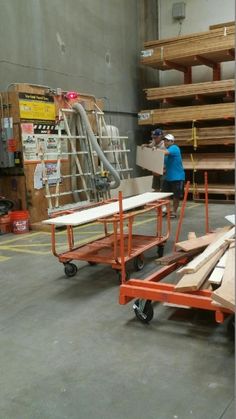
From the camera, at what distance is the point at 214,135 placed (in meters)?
10.3

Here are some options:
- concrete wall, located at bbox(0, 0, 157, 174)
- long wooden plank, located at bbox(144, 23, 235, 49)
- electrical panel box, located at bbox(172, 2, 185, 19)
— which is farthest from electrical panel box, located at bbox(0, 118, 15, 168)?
electrical panel box, located at bbox(172, 2, 185, 19)

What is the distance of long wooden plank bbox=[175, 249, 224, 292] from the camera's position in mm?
3270

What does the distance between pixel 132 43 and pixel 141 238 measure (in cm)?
786

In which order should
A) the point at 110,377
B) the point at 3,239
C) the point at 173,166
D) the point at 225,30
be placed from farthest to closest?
the point at 225,30 < the point at 173,166 < the point at 3,239 < the point at 110,377

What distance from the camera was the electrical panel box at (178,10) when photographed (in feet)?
38.9

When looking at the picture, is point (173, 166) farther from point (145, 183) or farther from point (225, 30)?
point (225, 30)

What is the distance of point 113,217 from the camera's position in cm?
457

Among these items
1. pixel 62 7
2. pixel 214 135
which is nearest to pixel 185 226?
pixel 214 135

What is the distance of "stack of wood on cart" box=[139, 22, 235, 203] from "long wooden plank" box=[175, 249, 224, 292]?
6.69 meters

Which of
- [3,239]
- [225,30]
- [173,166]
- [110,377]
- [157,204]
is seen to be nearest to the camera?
[110,377]

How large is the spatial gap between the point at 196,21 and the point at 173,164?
577 cm

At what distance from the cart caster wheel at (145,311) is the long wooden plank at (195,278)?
13.7 inches

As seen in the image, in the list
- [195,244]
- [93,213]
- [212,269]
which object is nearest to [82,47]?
[93,213]

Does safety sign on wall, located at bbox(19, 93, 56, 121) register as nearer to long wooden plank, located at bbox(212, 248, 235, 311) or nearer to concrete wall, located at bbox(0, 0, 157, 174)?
concrete wall, located at bbox(0, 0, 157, 174)
